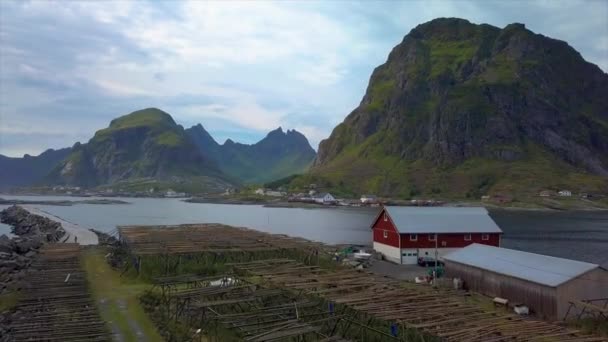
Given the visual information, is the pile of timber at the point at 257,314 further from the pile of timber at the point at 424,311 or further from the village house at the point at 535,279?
the village house at the point at 535,279

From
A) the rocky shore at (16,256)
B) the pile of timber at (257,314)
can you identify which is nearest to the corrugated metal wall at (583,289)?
the pile of timber at (257,314)

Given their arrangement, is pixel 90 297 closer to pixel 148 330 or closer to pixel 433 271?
pixel 148 330

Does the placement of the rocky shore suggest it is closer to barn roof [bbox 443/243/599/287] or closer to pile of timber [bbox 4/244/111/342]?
pile of timber [bbox 4/244/111/342]

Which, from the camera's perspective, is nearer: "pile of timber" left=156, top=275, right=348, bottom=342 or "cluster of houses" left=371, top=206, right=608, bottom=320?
"pile of timber" left=156, top=275, right=348, bottom=342

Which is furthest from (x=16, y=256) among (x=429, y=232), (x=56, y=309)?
(x=429, y=232)

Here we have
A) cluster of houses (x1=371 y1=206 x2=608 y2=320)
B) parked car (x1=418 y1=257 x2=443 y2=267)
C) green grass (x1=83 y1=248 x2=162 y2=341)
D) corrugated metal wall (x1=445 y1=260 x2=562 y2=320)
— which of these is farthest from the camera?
parked car (x1=418 y1=257 x2=443 y2=267)

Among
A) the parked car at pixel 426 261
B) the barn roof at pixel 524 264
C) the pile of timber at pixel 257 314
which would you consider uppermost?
the barn roof at pixel 524 264

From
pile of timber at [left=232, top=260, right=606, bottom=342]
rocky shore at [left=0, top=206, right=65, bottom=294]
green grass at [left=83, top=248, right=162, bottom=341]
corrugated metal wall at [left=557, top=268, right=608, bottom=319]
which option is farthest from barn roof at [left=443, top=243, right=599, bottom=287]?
rocky shore at [left=0, top=206, right=65, bottom=294]
